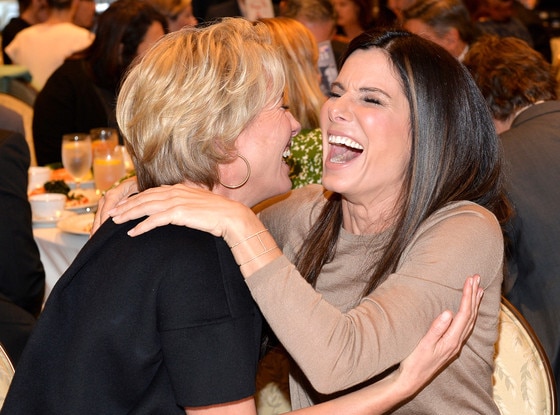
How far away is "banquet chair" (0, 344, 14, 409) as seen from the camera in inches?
73.5

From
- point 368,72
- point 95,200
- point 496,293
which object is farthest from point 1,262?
point 496,293

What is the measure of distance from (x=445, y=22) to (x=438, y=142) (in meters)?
3.36

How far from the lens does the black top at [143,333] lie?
57.8 inches

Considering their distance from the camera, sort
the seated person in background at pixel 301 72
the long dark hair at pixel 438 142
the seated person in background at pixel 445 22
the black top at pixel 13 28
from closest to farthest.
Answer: the long dark hair at pixel 438 142 < the seated person in background at pixel 301 72 < the seated person in background at pixel 445 22 < the black top at pixel 13 28

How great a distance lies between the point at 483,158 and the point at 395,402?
1.75 ft

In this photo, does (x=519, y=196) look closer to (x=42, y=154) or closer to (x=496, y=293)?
(x=496, y=293)

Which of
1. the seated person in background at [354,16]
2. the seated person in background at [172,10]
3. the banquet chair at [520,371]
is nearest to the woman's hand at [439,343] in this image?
the banquet chair at [520,371]

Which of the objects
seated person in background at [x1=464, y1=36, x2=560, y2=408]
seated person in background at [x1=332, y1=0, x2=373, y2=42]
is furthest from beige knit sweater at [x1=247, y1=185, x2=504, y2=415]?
seated person in background at [x1=332, y1=0, x2=373, y2=42]

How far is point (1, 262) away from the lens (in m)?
2.75

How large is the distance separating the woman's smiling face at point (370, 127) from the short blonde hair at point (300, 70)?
1.49m

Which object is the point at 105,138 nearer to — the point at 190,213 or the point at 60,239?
the point at 60,239

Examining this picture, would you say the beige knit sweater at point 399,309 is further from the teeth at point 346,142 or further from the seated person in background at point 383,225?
the teeth at point 346,142

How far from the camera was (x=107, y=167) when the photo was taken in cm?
341

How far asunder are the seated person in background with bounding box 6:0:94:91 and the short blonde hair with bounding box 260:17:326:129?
2728mm
